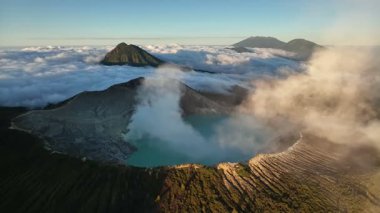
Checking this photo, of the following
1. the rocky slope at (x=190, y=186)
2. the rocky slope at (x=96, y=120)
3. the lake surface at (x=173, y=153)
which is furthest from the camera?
the rocky slope at (x=96, y=120)

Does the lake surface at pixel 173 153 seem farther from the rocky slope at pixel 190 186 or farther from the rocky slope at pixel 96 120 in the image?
the rocky slope at pixel 190 186

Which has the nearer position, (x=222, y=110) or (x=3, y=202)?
(x=3, y=202)

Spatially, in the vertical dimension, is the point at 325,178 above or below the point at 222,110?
above

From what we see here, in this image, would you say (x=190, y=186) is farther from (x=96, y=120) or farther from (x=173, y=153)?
(x=96, y=120)

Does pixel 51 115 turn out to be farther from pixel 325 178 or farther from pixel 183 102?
pixel 325 178

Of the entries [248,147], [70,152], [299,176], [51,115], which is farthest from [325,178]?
[51,115]

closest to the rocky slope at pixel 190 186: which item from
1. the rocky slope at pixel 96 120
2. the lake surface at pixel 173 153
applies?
the rocky slope at pixel 96 120

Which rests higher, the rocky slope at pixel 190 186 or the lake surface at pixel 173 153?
the rocky slope at pixel 190 186

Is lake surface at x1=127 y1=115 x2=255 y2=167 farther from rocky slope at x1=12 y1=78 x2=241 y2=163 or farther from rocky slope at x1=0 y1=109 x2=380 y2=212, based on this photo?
rocky slope at x1=0 y1=109 x2=380 y2=212

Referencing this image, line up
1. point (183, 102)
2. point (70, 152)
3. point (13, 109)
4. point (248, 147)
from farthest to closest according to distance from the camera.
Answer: point (183, 102), point (13, 109), point (248, 147), point (70, 152)

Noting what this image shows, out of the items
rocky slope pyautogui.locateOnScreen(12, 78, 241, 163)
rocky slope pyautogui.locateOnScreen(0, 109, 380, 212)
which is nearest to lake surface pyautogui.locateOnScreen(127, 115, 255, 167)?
rocky slope pyautogui.locateOnScreen(12, 78, 241, 163)

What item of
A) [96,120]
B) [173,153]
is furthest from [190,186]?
[96,120]
